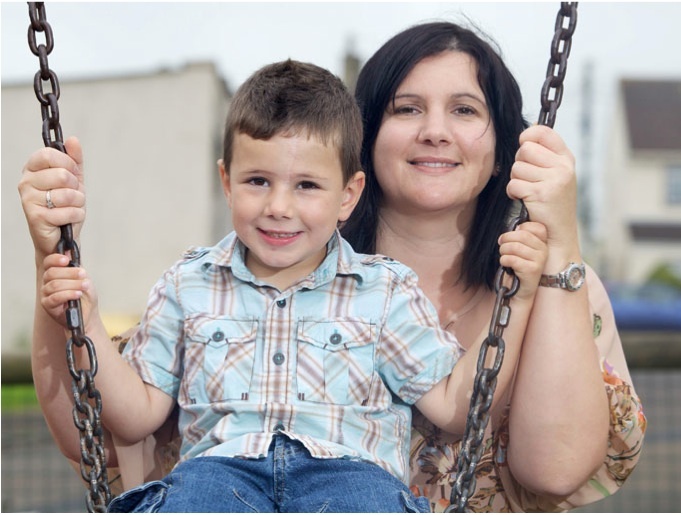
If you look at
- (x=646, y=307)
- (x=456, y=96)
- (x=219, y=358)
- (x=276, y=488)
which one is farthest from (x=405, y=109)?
(x=646, y=307)

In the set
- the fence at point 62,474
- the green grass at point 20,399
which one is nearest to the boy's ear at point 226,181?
the fence at point 62,474

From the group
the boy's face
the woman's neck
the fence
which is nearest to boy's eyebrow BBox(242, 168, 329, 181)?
the boy's face

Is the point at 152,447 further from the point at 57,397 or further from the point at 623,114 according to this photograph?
the point at 623,114

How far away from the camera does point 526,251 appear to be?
2.12 meters

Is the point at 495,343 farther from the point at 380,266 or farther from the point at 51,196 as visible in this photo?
the point at 51,196

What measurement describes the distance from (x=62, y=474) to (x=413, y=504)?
26.4 feet

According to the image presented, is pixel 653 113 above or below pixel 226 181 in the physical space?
below

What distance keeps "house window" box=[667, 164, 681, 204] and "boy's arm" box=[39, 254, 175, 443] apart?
33.6 meters

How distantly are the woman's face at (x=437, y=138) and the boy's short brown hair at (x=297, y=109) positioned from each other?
346 mm

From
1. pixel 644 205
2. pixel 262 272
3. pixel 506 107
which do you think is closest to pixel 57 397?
pixel 262 272

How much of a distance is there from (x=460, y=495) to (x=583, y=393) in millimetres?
401

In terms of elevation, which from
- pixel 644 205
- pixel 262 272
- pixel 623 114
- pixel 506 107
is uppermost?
pixel 506 107

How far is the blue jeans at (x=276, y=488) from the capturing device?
1.97 m

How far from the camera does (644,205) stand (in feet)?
112
